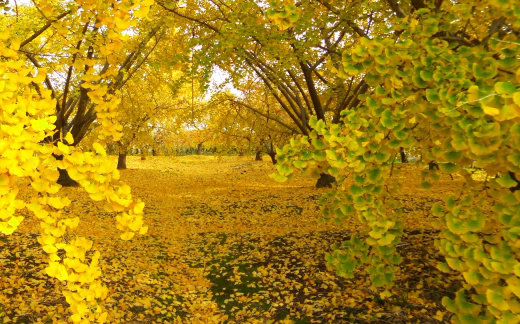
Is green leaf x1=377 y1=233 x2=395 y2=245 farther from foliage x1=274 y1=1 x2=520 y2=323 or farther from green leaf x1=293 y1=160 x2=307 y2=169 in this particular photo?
green leaf x1=293 y1=160 x2=307 y2=169

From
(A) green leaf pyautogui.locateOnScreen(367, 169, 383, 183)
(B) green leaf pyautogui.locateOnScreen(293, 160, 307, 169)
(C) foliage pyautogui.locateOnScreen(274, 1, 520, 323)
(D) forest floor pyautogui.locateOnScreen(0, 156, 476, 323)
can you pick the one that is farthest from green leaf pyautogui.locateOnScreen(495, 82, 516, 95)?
(D) forest floor pyautogui.locateOnScreen(0, 156, 476, 323)

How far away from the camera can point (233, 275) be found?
5520mm

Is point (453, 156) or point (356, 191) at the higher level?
point (453, 156)

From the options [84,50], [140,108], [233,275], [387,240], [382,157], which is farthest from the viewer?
[140,108]

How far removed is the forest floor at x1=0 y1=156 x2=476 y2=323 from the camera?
165 inches

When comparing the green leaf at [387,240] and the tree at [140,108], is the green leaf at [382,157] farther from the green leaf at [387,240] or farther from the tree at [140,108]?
the tree at [140,108]

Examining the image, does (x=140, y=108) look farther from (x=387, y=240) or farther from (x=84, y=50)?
(x=387, y=240)

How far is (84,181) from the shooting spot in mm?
1911

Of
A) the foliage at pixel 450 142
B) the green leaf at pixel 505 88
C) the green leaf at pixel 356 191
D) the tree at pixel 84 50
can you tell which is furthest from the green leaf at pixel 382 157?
the tree at pixel 84 50

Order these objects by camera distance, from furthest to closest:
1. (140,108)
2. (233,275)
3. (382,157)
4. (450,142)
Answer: (140,108)
(233,275)
(382,157)
(450,142)

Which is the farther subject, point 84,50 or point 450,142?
point 84,50

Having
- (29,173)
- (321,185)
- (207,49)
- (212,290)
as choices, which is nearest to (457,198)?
(29,173)

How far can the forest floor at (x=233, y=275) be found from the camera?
13.7 ft

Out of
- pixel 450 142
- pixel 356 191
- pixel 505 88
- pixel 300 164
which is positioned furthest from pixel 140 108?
pixel 505 88
